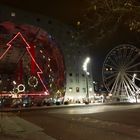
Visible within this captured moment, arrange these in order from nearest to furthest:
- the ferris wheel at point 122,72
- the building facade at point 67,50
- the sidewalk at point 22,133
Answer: the sidewalk at point 22,133
the ferris wheel at point 122,72
the building facade at point 67,50

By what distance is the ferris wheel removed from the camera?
84438 mm

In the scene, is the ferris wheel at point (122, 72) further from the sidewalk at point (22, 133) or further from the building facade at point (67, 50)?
the sidewalk at point (22, 133)

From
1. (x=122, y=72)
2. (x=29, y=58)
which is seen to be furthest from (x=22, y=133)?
(x=29, y=58)

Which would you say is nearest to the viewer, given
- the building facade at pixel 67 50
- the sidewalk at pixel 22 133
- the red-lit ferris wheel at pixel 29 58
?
the sidewalk at pixel 22 133

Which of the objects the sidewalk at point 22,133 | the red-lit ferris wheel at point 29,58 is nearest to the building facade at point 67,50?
the red-lit ferris wheel at point 29,58

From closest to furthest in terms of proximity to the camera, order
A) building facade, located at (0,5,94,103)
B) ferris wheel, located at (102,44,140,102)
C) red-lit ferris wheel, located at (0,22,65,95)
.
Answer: ferris wheel, located at (102,44,140,102)
building facade, located at (0,5,94,103)
red-lit ferris wheel, located at (0,22,65,95)

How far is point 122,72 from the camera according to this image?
Result: 84.1 m

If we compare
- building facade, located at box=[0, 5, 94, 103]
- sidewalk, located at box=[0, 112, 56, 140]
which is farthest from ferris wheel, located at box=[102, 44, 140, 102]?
sidewalk, located at box=[0, 112, 56, 140]

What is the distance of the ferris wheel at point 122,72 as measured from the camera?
8444cm

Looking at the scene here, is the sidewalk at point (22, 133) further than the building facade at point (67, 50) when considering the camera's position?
No

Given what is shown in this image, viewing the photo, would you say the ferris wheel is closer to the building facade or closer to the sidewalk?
the building facade

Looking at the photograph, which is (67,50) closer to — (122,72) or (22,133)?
(122,72)

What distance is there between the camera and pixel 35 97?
333 feet

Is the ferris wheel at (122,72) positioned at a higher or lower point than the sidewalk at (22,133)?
higher
